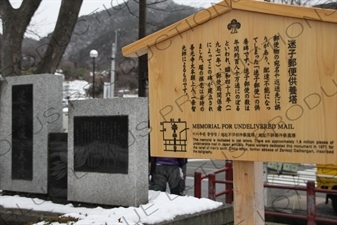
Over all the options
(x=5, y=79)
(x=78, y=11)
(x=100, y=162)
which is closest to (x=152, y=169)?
(x=100, y=162)

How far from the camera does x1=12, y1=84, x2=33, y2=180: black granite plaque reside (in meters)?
6.94

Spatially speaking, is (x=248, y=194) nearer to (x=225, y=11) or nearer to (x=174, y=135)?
Answer: (x=174, y=135)

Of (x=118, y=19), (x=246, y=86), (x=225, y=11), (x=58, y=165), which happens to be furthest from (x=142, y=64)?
(x=118, y=19)

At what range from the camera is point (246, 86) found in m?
2.99

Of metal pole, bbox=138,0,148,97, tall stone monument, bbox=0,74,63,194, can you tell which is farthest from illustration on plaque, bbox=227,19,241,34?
metal pole, bbox=138,0,148,97

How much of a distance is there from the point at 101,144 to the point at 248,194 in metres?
3.36

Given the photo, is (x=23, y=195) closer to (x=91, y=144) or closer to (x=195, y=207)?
(x=91, y=144)

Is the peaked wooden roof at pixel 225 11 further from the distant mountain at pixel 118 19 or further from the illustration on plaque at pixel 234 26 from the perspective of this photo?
the distant mountain at pixel 118 19

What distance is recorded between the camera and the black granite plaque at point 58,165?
6.64m

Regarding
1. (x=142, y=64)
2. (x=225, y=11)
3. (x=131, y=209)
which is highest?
(x=142, y=64)

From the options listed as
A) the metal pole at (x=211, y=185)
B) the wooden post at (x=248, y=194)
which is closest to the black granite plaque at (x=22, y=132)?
the metal pole at (x=211, y=185)

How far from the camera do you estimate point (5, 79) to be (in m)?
7.25

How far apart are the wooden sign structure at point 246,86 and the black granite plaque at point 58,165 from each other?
11.9ft

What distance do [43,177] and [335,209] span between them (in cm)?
593
